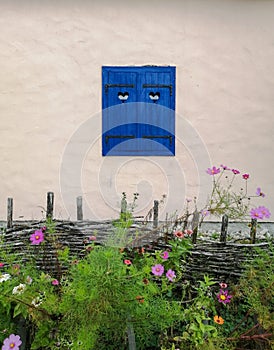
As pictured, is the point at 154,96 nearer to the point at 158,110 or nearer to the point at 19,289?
the point at 158,110

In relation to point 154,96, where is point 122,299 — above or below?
below

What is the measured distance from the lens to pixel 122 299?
2.21 meters

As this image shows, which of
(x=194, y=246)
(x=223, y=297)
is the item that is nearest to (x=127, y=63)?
(x=194, y=246)

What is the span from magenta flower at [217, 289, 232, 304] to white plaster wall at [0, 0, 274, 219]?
2.99 metres

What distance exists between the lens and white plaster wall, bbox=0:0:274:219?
5422 mm

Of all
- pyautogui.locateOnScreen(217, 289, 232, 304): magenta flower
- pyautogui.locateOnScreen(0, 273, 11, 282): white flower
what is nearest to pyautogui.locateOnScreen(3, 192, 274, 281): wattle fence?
pyautogui.locateOnScreen(217, 289, 232, 304): magenta flower

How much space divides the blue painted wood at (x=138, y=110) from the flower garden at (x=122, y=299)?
2753 mm

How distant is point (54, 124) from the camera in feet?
18.2

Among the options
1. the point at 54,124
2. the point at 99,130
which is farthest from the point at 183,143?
Result: the point at 54,124

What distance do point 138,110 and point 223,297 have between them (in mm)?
3277

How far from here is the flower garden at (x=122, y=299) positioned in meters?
2.18

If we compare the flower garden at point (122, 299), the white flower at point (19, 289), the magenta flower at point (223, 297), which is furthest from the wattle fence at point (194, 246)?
the white flower at point (19, 289)

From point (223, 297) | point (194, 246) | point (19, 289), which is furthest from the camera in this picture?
point (194, 246)

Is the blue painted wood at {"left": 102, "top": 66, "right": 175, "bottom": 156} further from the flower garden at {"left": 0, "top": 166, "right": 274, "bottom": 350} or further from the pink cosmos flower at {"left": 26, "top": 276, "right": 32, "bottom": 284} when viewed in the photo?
the pink cosmos flower at {"left": 26, "top": 276, "right": 32, "bottom": 284}
